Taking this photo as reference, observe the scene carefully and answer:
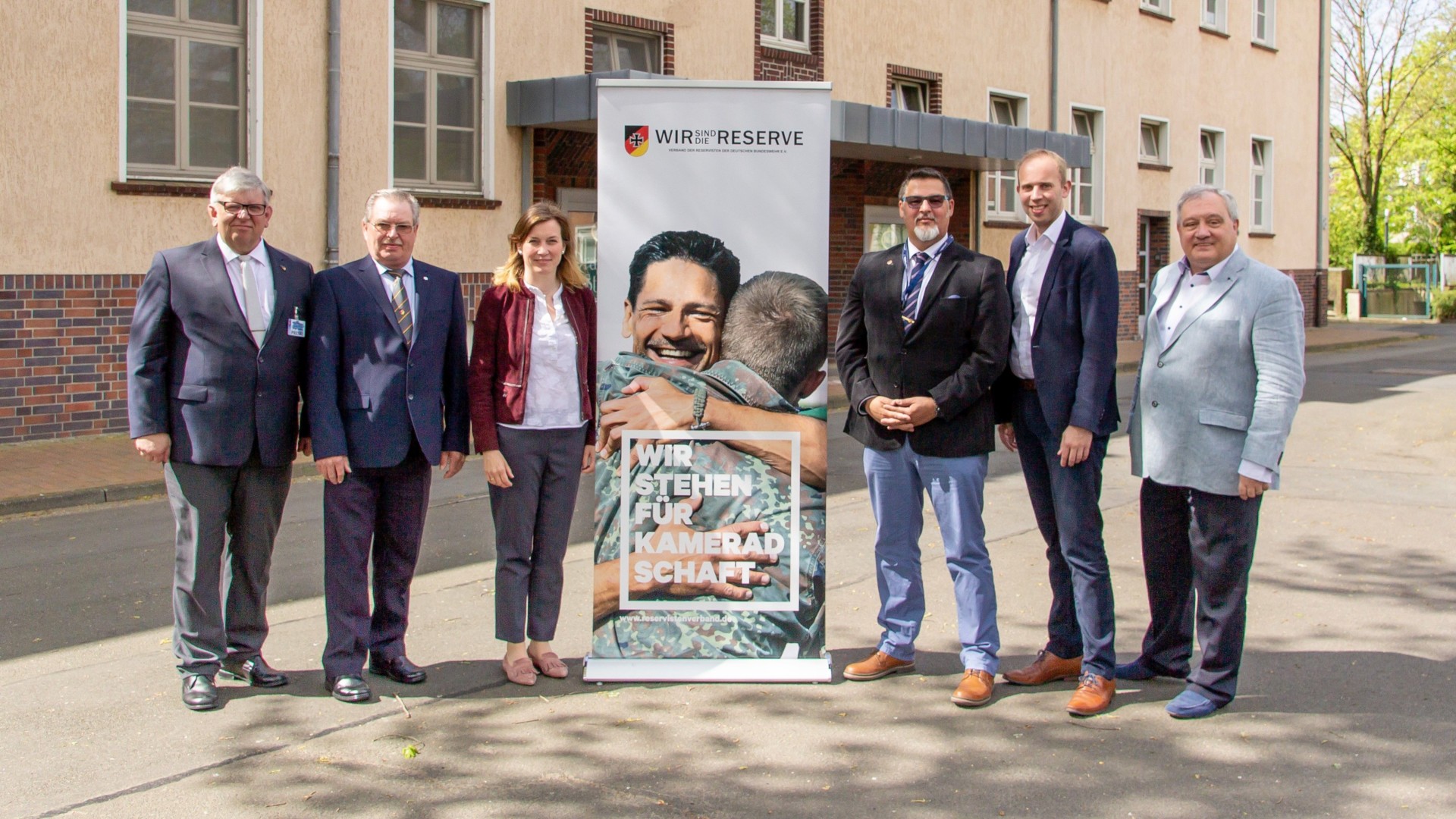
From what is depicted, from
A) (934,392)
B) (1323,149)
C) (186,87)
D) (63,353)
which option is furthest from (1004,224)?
(934,392)

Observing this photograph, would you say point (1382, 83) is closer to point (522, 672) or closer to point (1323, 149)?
point (1323, 149)

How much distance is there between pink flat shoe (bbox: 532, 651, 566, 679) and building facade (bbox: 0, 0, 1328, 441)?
8172mm

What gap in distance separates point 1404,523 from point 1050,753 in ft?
17.9

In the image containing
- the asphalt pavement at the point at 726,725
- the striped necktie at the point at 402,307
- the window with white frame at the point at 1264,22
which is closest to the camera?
the asphalt pavement at the point at 726,725

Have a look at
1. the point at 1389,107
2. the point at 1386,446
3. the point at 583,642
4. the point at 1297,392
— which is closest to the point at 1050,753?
the point at 1297,392

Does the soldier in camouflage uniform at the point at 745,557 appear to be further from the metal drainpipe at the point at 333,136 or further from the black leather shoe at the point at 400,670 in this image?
the metal drainpipe at the point at 333,136

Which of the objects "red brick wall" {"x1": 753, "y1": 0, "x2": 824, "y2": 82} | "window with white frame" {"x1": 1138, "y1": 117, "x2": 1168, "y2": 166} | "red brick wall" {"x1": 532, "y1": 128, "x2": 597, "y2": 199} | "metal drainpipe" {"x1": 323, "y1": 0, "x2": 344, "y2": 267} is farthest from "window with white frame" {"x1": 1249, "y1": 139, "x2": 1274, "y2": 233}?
"metal drainpipe" {"x1": 323, "y1": 0, "x2": 344, "y2": 267}

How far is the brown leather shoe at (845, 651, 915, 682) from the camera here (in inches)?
213

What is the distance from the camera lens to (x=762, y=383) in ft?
17.6

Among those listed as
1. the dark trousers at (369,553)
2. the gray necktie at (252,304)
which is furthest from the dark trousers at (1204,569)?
the gray necktie at (252,304)

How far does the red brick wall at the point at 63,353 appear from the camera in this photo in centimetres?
1167

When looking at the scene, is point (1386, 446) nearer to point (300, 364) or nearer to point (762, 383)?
point (762, 383)

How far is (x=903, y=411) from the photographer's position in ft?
16.8

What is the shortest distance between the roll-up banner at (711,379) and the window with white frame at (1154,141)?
77.2 feet
